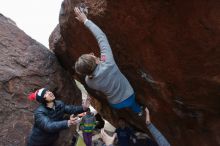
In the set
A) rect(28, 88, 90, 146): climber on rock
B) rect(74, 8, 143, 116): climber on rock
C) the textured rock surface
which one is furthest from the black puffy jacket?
the textured rock surface

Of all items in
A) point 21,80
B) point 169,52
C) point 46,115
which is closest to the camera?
point 169,52

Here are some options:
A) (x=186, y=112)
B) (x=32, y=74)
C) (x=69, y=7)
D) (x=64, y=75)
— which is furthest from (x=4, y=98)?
(x=186, y=112)

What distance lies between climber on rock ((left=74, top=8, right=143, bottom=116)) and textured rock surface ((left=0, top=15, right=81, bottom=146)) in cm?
228

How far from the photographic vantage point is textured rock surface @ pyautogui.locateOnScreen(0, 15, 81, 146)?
636 cm

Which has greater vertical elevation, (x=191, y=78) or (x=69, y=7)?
(x=69, y=7)

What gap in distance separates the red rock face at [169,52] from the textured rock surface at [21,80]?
38.6 inches

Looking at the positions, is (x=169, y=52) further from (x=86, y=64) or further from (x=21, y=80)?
(x=21, y=80)

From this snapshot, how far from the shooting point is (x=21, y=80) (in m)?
6.76

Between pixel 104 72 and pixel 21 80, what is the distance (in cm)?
275

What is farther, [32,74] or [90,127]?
[32,74]

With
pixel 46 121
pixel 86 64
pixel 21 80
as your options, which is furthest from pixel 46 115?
pixel 21 80

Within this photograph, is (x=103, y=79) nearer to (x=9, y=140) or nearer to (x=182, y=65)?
(x=182, y=65)

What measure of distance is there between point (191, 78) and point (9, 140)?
132 inches

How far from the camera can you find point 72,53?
269 inches
